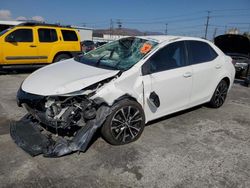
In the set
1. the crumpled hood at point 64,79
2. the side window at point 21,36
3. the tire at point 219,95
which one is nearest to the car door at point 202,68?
the tire at point 219,95

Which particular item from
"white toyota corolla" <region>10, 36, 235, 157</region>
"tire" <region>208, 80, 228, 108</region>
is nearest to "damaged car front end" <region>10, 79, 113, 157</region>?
"white toyota corolla" <region>10, 36, 235, 157</region>

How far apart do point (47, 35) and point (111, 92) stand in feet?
22.4

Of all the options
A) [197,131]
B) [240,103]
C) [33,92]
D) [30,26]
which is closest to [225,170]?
[197,131]

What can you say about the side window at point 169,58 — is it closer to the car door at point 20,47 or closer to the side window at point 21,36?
the car door at point 20,47

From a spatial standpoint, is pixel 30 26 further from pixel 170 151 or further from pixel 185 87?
pixel 170 151

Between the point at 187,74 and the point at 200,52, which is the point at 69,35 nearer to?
the point at 200,52

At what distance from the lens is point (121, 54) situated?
13.4 feet

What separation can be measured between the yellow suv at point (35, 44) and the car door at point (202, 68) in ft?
20.5

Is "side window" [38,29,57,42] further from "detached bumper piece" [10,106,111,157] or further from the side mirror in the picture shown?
the side mirror

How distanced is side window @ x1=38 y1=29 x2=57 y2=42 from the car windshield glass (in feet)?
16.8

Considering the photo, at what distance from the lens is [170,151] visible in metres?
3.38

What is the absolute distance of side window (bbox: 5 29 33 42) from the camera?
8227 mm

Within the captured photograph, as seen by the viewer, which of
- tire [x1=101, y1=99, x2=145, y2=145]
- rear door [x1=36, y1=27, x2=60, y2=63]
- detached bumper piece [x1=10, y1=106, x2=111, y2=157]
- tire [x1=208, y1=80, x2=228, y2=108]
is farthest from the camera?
rear door [x1=36, y1=27, x2=60, y2=63]

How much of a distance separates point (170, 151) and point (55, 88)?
1.90 metres
